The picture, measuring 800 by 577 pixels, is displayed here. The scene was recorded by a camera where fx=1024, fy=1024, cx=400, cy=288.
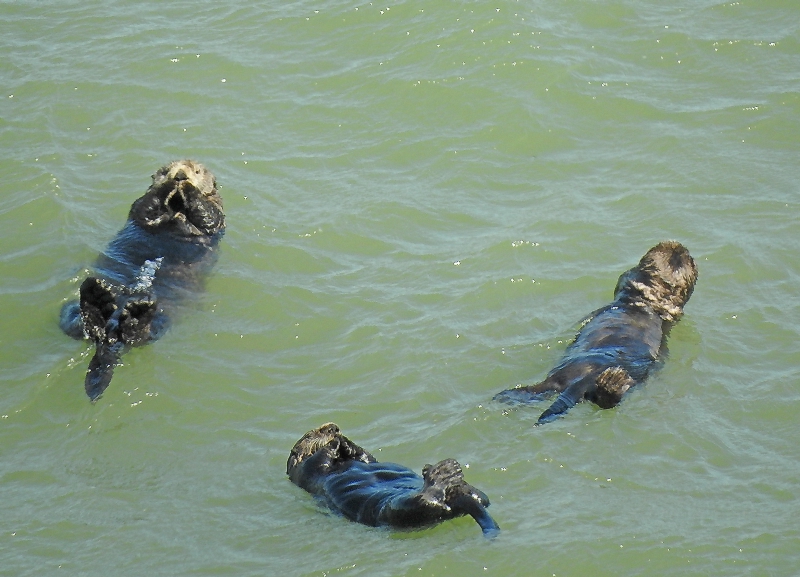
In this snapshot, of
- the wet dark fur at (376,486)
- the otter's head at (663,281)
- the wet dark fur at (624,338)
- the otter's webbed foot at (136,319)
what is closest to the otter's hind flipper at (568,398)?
the wet dark fur at (624,338)

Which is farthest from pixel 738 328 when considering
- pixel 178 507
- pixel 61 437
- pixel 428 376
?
pixel 61 437

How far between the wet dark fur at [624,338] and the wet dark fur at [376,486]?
1.25 meters

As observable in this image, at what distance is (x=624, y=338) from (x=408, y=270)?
207 centimetres

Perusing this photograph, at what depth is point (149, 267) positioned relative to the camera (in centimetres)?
824

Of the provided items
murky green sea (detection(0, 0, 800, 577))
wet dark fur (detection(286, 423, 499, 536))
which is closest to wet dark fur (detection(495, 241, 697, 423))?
murky green sea (detection(0, 0, 800, 577))

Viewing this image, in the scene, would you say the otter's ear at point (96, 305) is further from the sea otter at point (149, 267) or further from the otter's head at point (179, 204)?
the otter's head at point (179, 204)

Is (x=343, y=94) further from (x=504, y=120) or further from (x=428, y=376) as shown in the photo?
(x=428, y=376)

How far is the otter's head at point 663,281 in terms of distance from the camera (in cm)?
773

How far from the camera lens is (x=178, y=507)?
236 inches

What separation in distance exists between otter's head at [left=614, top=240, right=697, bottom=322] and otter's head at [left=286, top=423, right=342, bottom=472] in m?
2.84

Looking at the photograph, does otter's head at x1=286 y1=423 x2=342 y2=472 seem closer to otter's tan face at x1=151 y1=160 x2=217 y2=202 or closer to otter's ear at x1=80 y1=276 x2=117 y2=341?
otter's ear at x1=80 y1=276 x2=117 y2=341

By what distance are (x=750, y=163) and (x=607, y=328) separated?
3323 mm

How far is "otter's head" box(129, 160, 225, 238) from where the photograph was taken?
8.66 m

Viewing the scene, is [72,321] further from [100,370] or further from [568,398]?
[568,398]
